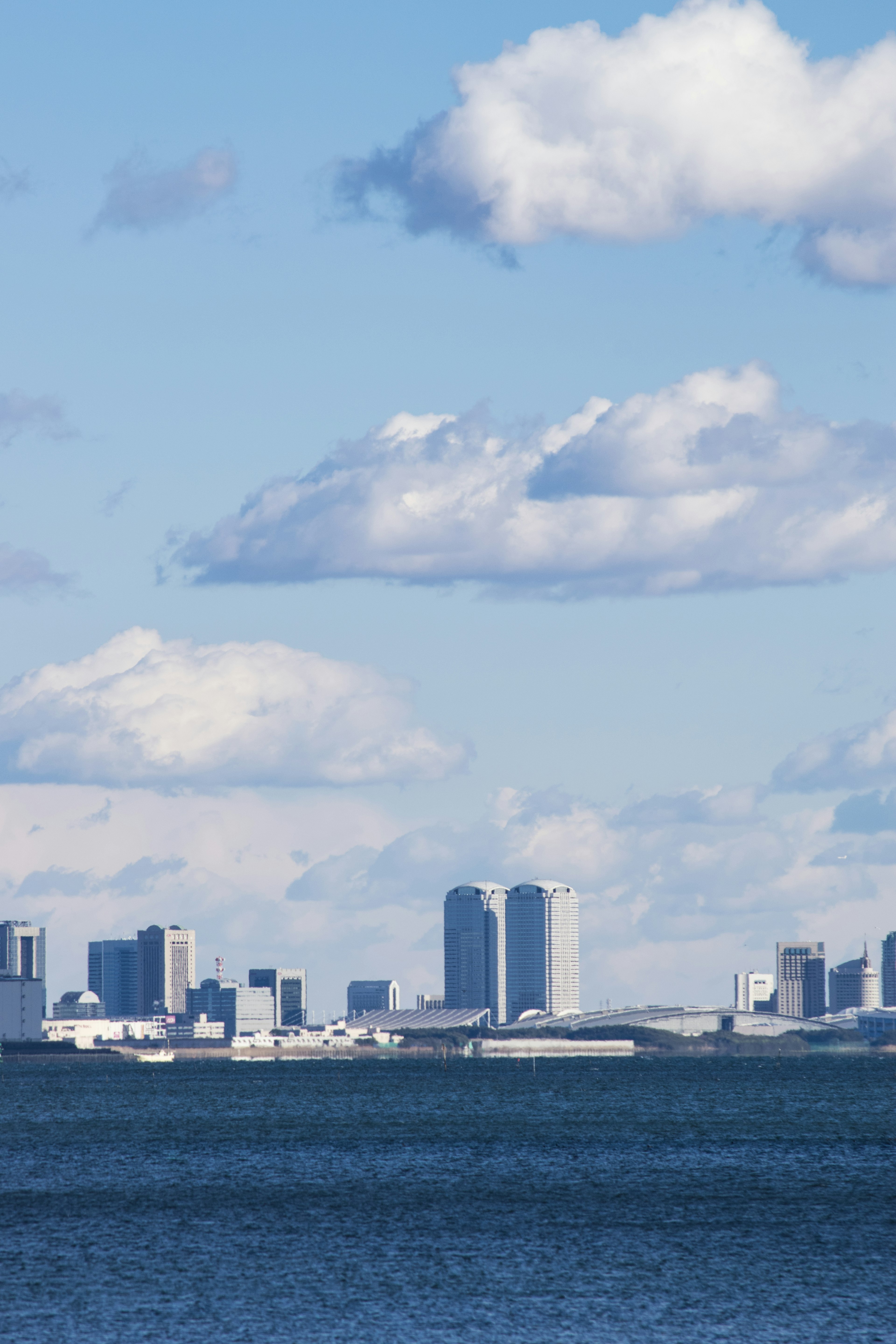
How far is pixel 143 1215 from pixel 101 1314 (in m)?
31.8

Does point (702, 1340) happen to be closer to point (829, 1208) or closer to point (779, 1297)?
point (779, 1297)

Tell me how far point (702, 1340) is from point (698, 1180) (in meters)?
54.7

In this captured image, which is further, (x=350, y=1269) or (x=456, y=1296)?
(x=350, y=1269)

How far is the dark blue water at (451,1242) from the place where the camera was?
71.9 meters

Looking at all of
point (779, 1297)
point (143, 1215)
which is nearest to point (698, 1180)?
point (143, 1215)

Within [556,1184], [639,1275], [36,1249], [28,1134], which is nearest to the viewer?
[639,1275]

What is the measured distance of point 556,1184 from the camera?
12050cm

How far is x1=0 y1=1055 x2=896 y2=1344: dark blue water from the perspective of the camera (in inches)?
2832

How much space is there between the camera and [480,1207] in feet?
352

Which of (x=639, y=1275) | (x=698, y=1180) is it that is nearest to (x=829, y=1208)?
(x=698, y=1180)

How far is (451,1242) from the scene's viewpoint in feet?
305

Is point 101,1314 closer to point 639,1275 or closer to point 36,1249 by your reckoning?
point 36,1249

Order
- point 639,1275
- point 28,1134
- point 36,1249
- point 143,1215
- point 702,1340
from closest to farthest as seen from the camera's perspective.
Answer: point 702,1340
point 639,1275
point 36,1249
point 143,1215
point 28,1134

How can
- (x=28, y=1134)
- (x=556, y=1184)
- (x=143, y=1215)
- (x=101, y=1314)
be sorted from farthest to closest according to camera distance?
(x=28, y=1134) → (x=556, y=1184) → (x=143, y=1215) → (x=101, y=1314)
